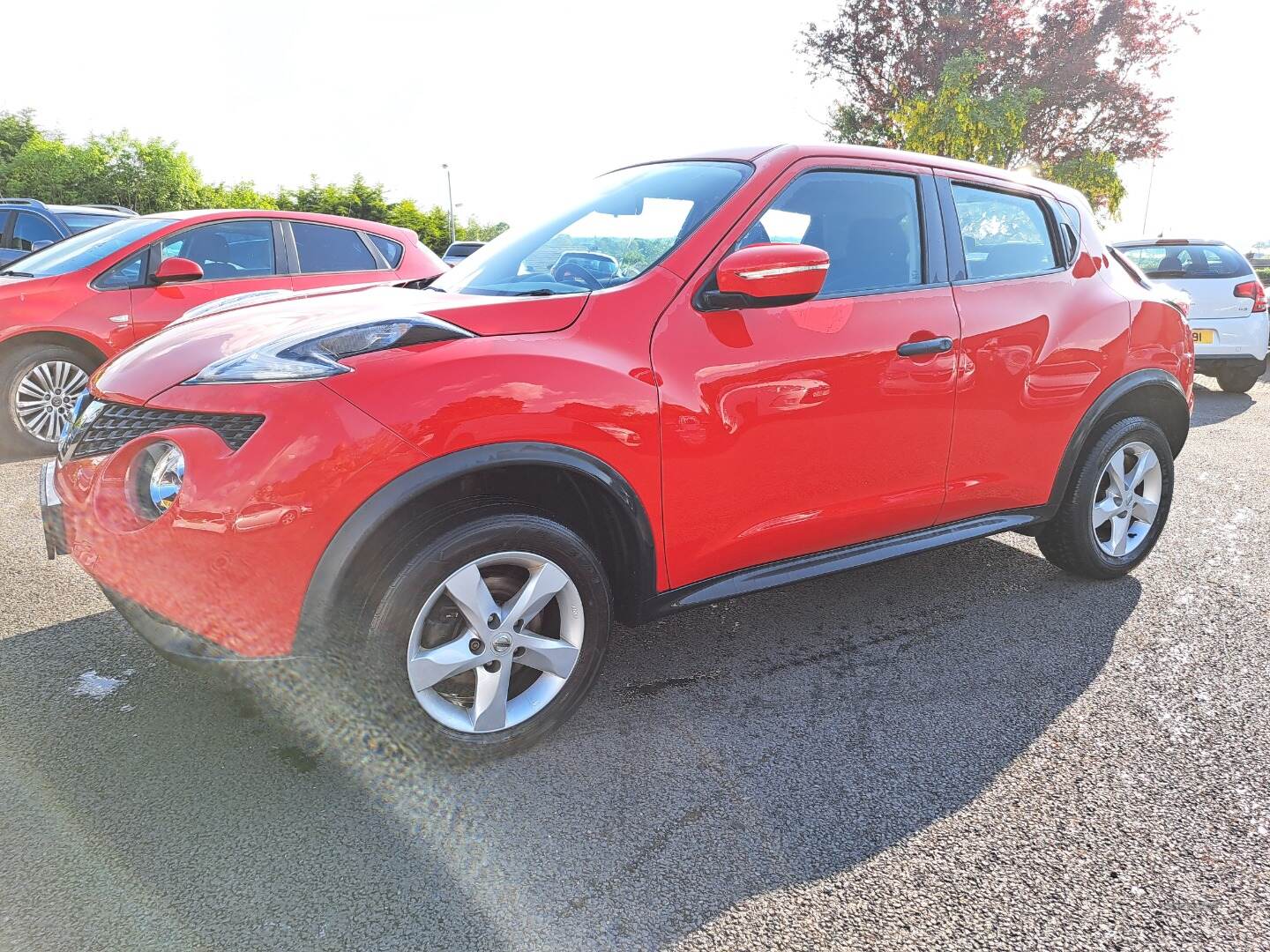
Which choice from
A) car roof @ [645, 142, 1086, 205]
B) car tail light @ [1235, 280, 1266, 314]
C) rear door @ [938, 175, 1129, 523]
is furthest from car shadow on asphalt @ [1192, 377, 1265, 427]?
car roof @ [645, 142, 1086, 205]

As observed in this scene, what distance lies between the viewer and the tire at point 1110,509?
147 inches

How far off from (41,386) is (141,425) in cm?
432

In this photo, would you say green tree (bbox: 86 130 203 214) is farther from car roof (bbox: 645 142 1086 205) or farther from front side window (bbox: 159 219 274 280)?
car roof (bbox: 645 142 1086 205)

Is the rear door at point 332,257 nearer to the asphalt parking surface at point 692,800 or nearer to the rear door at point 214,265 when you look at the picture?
the rear door at point 214,265

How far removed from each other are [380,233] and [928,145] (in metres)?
16.1

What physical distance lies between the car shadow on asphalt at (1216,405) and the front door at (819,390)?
20.0 feet

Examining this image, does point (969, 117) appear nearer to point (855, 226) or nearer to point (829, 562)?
point (855, 226)

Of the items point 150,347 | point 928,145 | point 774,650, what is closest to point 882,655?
point 774,650

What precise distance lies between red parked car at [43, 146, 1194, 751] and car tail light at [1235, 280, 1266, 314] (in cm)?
716

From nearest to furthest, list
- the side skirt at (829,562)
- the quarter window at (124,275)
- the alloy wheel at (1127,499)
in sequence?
1. the side skirt at (829,562)
2. the alloy wheel at (1127,499)
3. the quarter window at (124,275)

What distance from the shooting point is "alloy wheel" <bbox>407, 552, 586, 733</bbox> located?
2291 millimetres

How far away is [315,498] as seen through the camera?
2076 millimetres

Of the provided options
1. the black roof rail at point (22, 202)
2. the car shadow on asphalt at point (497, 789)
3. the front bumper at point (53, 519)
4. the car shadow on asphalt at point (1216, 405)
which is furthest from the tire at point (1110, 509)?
the black roof rail at point (22, 202)

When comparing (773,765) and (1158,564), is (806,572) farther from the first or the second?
(1158,564)
